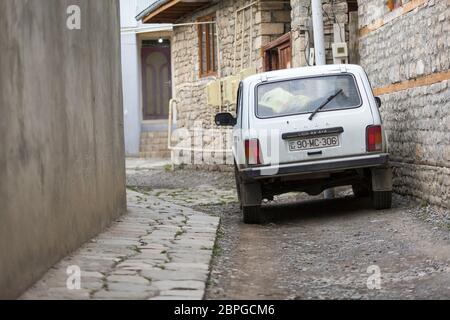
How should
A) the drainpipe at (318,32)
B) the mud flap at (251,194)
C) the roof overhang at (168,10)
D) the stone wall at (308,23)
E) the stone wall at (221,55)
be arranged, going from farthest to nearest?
the roof overhang at (168,10) < the stone wall at (221,55) < the stone wall at (308,23) < the drainpipe at (318,32) < the mud flap at (251,194)

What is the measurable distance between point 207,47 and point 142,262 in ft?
44.8

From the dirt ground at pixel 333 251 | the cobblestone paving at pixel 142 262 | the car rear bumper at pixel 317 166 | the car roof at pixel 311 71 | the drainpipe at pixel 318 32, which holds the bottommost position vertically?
the dirt ground at pixel 333 251

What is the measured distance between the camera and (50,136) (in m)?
6.10

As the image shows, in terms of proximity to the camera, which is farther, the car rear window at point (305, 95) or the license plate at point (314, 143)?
the car rear window at point (305, 95)

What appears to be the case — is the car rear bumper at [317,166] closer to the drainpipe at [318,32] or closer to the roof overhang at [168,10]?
the drainpipe at [318,32]

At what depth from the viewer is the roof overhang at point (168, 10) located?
1911cm

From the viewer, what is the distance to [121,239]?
7.72 metres

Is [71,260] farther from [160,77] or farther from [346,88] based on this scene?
[160,77]

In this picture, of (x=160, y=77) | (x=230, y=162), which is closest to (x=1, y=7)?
(x=230, y=162)

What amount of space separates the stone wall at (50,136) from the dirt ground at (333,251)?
1204 mm

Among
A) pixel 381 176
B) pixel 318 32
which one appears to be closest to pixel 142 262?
pixel 381 176

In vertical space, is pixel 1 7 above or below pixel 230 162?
above
